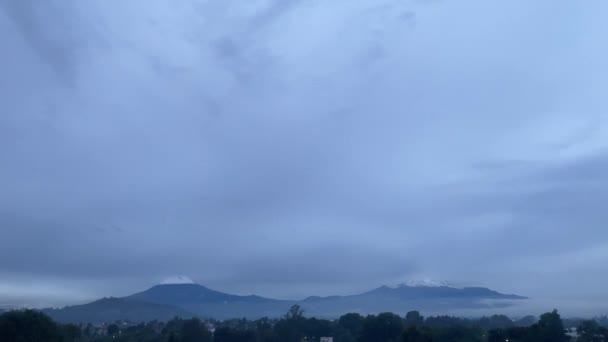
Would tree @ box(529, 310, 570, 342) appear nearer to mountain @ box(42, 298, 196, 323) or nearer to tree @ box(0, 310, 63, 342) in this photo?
tree @ box(0, 310, 63, 342)

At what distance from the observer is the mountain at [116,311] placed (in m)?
153

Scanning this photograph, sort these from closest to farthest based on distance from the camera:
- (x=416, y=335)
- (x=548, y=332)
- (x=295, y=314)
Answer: (x=416, y=335)
(x=548, y=332)
(x=295, y=314)

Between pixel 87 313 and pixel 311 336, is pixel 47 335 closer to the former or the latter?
pixel 311 336

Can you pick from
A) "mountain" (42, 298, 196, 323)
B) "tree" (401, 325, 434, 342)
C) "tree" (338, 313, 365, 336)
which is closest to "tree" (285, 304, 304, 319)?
"tree" (338, 313, 365, 336)

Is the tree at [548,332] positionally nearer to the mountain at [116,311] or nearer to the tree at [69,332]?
the tree at [69,332]

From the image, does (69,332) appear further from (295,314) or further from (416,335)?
(295,314)

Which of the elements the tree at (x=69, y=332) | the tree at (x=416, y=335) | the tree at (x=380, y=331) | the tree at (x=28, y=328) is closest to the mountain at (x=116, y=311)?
the tree at (x=380, y=331)

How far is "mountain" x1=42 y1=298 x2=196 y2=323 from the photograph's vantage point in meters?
153

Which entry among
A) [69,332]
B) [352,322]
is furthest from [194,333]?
[352,322]

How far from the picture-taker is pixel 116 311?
16775 cm

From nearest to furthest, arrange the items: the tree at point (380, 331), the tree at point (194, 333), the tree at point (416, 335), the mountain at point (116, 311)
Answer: the tree at point (416, 335) → the tree at point (194, 333) → the tree at point (380, 331) → the mountain at point (116, 311)

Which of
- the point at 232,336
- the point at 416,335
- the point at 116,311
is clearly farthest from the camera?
the point at 116,311

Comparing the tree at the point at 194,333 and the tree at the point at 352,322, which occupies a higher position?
the tree at the point at 352,322

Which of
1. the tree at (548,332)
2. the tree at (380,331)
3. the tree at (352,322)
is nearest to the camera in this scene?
the tree at (548,332)
